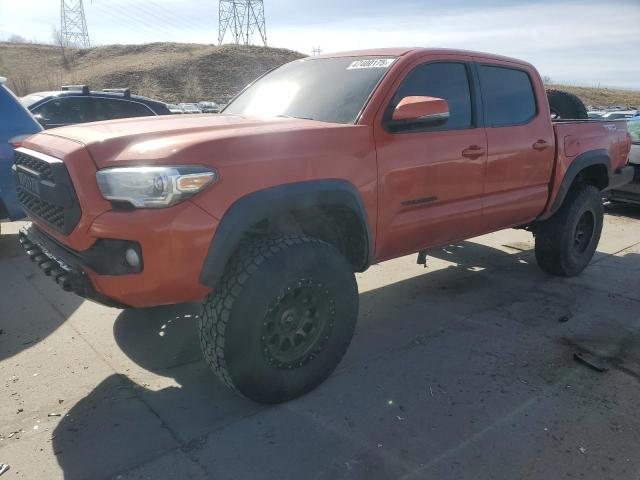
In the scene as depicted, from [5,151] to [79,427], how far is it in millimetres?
3348

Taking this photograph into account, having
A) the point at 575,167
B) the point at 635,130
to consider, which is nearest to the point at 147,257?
the point at 575,167

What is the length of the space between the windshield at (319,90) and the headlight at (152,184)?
118 centimetres

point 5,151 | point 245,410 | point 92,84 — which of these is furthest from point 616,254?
point 92,84

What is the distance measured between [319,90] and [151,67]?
44342 millimetres

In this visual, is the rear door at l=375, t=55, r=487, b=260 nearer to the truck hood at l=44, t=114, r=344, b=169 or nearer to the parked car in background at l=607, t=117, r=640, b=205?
the truck hood at l=44, t=114, r=344, b=169

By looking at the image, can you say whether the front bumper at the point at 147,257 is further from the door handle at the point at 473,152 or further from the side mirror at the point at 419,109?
the door handle at the point at 473,152

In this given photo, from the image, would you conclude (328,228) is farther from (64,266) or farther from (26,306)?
(26,306)

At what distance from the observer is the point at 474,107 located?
12.7 ft

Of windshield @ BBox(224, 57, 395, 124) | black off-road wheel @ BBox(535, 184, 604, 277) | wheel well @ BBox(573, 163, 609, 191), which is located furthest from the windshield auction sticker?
wheel well @ BBox(573, 163, 609, 191)

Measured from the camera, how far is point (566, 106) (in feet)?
21.4

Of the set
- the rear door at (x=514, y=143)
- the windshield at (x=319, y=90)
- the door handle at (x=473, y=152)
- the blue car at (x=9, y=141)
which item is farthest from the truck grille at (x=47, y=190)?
the rear door at (x=514, y=143)

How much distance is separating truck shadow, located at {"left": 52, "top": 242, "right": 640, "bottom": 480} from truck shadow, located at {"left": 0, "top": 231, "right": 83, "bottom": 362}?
20.8 inches

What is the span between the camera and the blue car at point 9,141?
488cm

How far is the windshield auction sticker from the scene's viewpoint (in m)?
3.42
